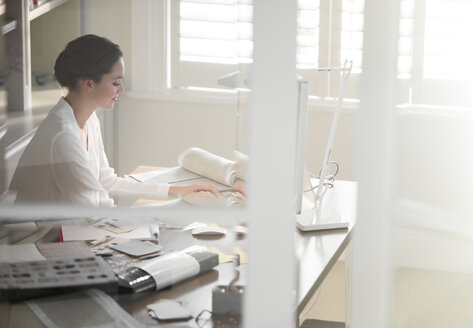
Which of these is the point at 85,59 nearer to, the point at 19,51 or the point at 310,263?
the point at 19,51

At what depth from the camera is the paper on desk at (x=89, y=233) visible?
1311 mm

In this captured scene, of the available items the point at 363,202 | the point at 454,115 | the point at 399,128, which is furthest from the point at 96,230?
the point at 454,115

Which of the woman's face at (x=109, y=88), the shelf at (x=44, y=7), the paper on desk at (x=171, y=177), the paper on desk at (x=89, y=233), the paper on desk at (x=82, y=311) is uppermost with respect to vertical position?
the shelf at (x=44, y=7)

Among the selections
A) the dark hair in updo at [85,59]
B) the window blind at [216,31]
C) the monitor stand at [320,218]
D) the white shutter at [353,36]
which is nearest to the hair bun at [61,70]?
the dark hair in updo at [85,59]

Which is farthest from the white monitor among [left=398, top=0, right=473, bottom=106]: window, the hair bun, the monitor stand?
the hair bun

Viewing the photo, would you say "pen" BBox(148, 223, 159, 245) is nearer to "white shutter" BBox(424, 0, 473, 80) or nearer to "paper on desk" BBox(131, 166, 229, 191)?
"paper on desk" BBox(131, 166, 229, 191)

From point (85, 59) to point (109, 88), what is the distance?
66 millimetres

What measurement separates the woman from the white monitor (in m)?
0.64

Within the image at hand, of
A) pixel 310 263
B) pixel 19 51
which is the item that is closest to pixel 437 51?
pixel 310 263

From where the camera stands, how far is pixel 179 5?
4.07 ft

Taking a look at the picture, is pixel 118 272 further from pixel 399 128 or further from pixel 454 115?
pixel 454 115

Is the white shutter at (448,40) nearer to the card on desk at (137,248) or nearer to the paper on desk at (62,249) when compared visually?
the card on desk at (137,248)

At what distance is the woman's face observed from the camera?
1.28 metres

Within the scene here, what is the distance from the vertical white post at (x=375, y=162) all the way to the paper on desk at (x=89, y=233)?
40cm
